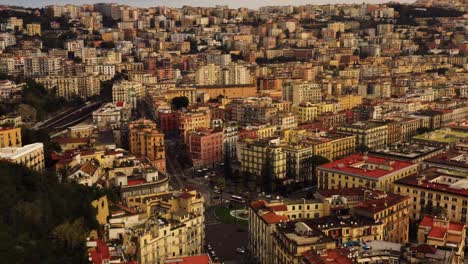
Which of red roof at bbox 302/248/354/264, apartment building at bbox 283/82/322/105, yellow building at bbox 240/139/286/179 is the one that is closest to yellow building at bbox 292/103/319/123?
apartment building at bbox 283/82/322/105

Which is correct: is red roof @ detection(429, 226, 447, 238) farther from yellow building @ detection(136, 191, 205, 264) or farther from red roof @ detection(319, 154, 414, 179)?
yellow building @ detection(136, 191, 205, 264)

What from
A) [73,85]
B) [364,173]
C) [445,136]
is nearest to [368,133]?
[445,136]

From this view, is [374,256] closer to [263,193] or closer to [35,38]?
[263,193]

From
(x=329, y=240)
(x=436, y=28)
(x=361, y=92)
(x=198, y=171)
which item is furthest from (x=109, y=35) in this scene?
(x=329, y=240)

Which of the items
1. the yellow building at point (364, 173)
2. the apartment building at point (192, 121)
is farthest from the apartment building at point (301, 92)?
the yellow building at point (364, 173)

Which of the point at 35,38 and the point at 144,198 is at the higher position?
the point at 35,38

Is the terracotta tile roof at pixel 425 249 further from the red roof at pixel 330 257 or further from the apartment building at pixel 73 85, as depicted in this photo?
the apartment building at pixel 73 85
